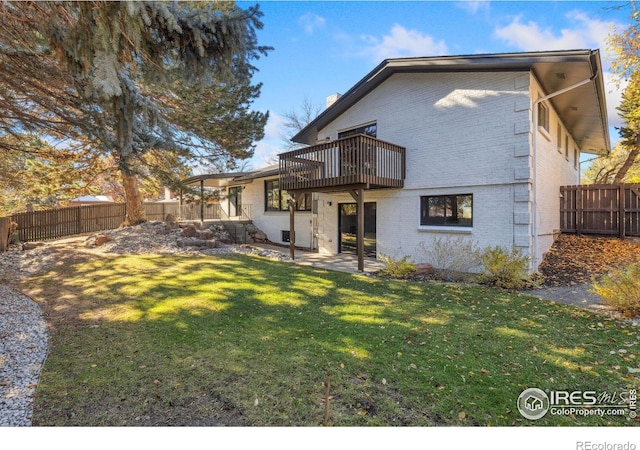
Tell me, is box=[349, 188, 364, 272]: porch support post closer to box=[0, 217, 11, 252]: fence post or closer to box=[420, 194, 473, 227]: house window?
box=[420, 194, 473, 227]: house window

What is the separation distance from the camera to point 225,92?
10922 millimetres

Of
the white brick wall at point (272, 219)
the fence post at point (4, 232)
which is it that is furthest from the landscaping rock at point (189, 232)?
the fence post at point (4, 232)

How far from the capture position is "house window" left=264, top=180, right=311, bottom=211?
15062mm

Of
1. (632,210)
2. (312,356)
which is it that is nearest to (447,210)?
(312,356)

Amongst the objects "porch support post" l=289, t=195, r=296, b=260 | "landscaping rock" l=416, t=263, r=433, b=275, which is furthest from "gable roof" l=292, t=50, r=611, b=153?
"landscaping rock" l=416, t=263, r=433, b=275

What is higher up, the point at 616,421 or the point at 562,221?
the point at 562,221

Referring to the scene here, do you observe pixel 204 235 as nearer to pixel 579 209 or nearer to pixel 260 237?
pixel 260 237

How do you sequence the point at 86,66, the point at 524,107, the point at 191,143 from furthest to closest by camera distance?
the point at 191,143
the point at 524,107
the point at 86,66

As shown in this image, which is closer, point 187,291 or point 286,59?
point 187,291

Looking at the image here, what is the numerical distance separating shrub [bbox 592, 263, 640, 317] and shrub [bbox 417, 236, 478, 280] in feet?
10.1

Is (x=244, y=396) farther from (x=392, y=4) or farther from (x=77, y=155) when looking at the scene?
(x=77, y=155)

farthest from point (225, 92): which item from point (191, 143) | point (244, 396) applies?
point (244, 396)

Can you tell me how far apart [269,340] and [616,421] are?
3.63m

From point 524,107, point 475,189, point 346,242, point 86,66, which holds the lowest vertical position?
point 346,242
